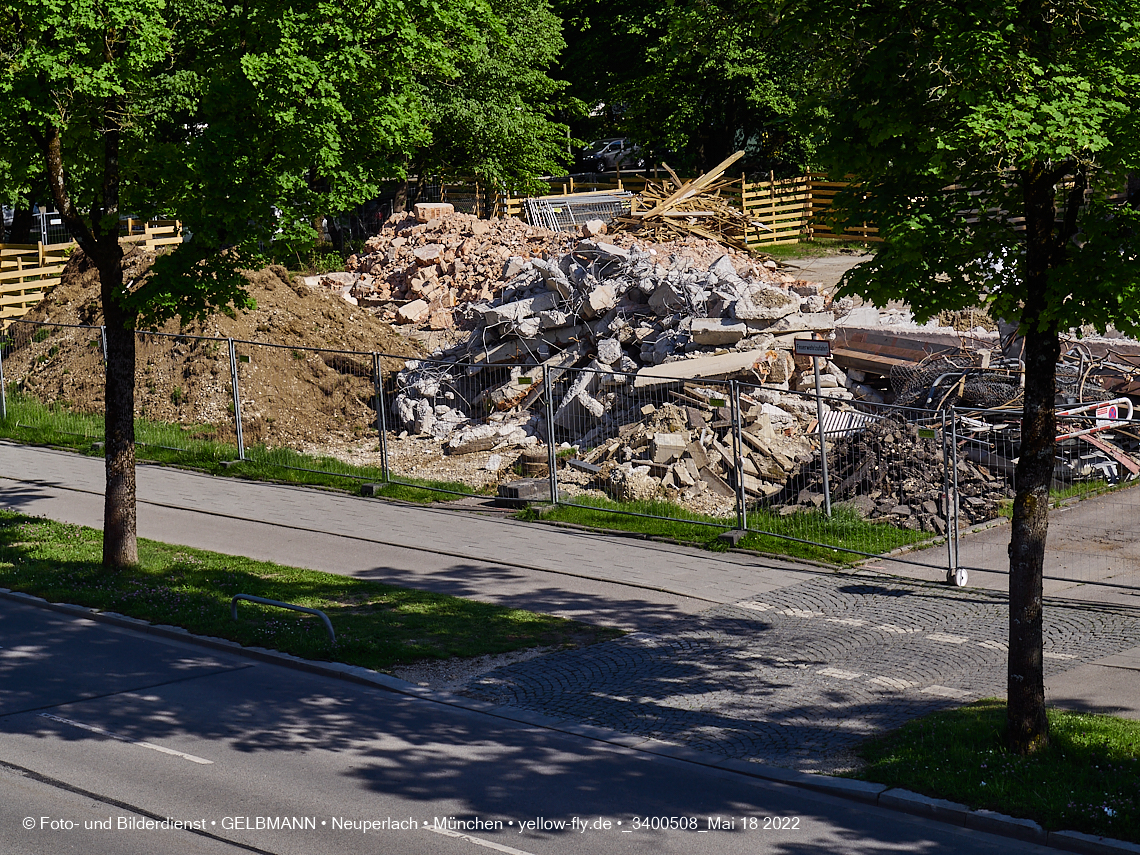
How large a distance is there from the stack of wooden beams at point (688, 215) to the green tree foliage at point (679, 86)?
531 centimetres

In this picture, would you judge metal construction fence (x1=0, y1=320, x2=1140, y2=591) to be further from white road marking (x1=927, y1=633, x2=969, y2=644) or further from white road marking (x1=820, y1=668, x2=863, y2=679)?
white road marking (x1=820, y1=668, x2=863, y2=679)

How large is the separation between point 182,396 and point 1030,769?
18.0m

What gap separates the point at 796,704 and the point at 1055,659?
8.16ft

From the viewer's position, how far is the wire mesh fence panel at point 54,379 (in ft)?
73.9

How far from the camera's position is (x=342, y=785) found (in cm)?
831

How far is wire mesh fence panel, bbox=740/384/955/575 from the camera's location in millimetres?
14336

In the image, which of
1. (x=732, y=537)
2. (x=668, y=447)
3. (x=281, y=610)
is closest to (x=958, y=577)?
(x=732, y=537)

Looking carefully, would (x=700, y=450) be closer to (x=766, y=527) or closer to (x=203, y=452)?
(x=766, y=527)

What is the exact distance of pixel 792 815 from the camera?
25.5 ft

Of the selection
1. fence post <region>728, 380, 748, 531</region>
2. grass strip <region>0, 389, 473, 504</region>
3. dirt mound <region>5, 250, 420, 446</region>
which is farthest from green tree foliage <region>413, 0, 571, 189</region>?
fence post <region>728, 380, 748, 531</region>

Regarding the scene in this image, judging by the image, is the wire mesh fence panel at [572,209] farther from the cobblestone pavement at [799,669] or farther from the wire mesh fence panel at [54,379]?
the cobblestone pavement at [799,669]

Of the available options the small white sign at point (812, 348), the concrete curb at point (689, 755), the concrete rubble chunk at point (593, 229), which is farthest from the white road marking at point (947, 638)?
the concrete rubble chunk at point (593, 229)

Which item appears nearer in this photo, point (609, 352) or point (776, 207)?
point (609, 352)

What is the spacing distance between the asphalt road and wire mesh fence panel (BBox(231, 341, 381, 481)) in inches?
381
